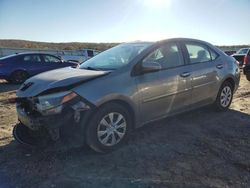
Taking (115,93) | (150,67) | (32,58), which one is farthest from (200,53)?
(32,58)

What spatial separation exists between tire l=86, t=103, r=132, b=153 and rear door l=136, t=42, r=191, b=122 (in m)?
0.39

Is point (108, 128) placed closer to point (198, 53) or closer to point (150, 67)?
point (150, 67)

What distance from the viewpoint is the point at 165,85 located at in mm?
4961

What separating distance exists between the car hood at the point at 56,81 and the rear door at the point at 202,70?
1.98 metres

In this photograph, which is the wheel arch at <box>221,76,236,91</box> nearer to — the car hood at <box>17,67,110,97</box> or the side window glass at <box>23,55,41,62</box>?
the car hood at <box>17,67,110,97</box>

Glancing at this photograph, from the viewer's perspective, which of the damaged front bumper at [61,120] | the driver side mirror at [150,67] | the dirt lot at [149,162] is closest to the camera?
the dirt lot at [149,162]

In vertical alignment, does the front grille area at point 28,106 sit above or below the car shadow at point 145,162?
above

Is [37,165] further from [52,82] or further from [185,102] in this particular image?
[185,102]

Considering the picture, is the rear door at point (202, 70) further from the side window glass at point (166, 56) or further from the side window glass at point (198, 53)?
the side window glass at point (166, 56)

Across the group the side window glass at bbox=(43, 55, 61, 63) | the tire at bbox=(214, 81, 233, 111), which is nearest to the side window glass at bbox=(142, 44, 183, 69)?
the tire at bbox=(214, 81, 233, 111)

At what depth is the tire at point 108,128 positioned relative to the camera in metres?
4.11

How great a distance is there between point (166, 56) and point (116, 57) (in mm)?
874

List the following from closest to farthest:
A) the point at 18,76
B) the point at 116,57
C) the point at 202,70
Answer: the point at 116,57
the point at 202,70
the point at 18,76

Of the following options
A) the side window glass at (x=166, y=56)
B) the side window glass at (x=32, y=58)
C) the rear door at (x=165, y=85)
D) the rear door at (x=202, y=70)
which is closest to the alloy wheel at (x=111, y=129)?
the rear door at (x=165, y=85)
